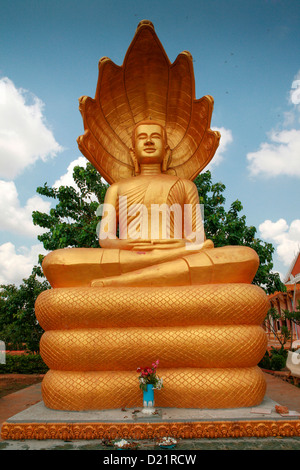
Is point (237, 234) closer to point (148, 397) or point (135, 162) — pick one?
point (135, 162)

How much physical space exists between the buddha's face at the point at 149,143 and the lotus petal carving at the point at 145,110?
40 cm

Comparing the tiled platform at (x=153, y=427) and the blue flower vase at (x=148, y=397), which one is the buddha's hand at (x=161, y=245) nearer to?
the blue flower vase at (x=148, y=397)

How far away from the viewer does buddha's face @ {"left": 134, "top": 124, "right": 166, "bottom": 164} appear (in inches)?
234

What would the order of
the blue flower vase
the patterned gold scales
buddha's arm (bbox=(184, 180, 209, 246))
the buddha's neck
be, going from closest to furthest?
the blue flower vase < the patterned gold scales < buddha's arm (bbox=(184, 180, 209, 246)) < the buddha's neck

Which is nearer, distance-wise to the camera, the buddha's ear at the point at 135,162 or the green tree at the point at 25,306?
the buddha's ear at the point at 135,162

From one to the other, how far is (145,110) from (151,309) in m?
4.01

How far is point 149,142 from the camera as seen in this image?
591 centimetres

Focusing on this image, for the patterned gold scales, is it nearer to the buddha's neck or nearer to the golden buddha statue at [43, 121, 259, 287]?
the golden buddha statue at [43, 121, 259, 287]

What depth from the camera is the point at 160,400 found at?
366cm

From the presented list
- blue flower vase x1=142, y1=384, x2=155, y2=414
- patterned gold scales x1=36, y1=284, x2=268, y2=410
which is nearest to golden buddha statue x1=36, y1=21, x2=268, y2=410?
patterned gold scales x1=36, y1=284, x2=268, y2=410

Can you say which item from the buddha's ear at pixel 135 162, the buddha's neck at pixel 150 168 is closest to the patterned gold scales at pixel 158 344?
the buddha's neck at pixel 150 168

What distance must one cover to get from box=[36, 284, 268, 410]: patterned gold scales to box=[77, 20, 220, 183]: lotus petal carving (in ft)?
9.61

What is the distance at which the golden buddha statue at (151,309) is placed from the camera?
145 inches

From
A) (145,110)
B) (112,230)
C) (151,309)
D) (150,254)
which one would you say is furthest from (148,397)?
(145,110)
